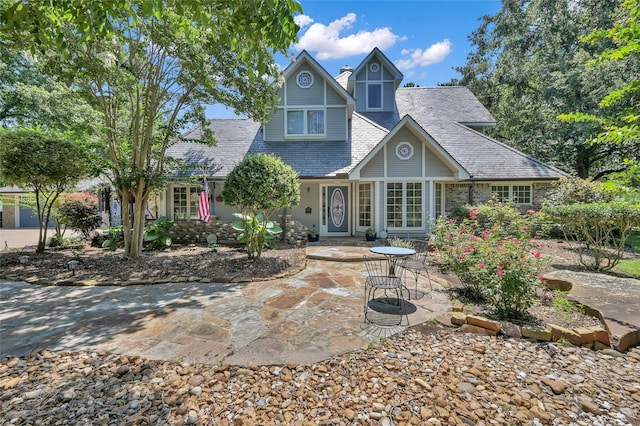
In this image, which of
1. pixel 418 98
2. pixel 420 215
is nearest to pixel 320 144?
pixel 420 215

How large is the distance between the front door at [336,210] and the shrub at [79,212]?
9.55m

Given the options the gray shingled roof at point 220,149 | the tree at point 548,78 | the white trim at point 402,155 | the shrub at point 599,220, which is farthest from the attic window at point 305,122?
the tree at point 548,78

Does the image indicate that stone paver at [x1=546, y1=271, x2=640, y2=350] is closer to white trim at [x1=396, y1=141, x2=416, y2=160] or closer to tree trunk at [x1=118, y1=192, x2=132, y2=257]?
white trim at [x1=396, y1=141, x2=416, y2=160]

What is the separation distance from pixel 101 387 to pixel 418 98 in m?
20.2

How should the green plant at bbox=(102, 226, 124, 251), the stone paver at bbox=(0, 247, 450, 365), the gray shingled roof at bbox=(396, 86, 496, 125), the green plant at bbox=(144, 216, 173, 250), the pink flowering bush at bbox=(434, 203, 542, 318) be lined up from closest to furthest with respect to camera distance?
1. the stone paver at bbox=(0, 247, 450, 365)
2. the pink flowering bush at bbox=(434, 203, 542, 318)
3. the green plant at bbox=(102, 226, 124, 251)
4. the green plant at bbox=(144, 216, 173, 250)
5. the gray shingled roof at bbox=(396, 86, 496, 125)

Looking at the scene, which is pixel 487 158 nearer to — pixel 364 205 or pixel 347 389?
pixel 364 205

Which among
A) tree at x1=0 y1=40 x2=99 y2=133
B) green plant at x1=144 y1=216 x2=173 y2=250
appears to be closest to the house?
green plant at x1=144 y1=216 x2=173 y2=250

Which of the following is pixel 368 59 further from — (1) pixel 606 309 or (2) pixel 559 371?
(2) pixel 559 371

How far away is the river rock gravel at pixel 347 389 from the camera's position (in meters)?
2.40

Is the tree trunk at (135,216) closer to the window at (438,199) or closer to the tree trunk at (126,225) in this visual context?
the tree trunk at (126,225)

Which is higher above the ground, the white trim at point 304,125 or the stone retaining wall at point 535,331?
the white trim at point 304,125

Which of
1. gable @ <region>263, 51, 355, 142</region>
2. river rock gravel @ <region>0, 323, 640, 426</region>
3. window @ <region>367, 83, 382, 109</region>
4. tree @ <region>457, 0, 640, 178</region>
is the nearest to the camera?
river rock gravel @ <region>0, 323, 640, 426</region>

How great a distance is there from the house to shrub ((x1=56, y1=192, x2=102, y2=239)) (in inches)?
96.7

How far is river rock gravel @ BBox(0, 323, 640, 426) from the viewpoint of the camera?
7.89ft
